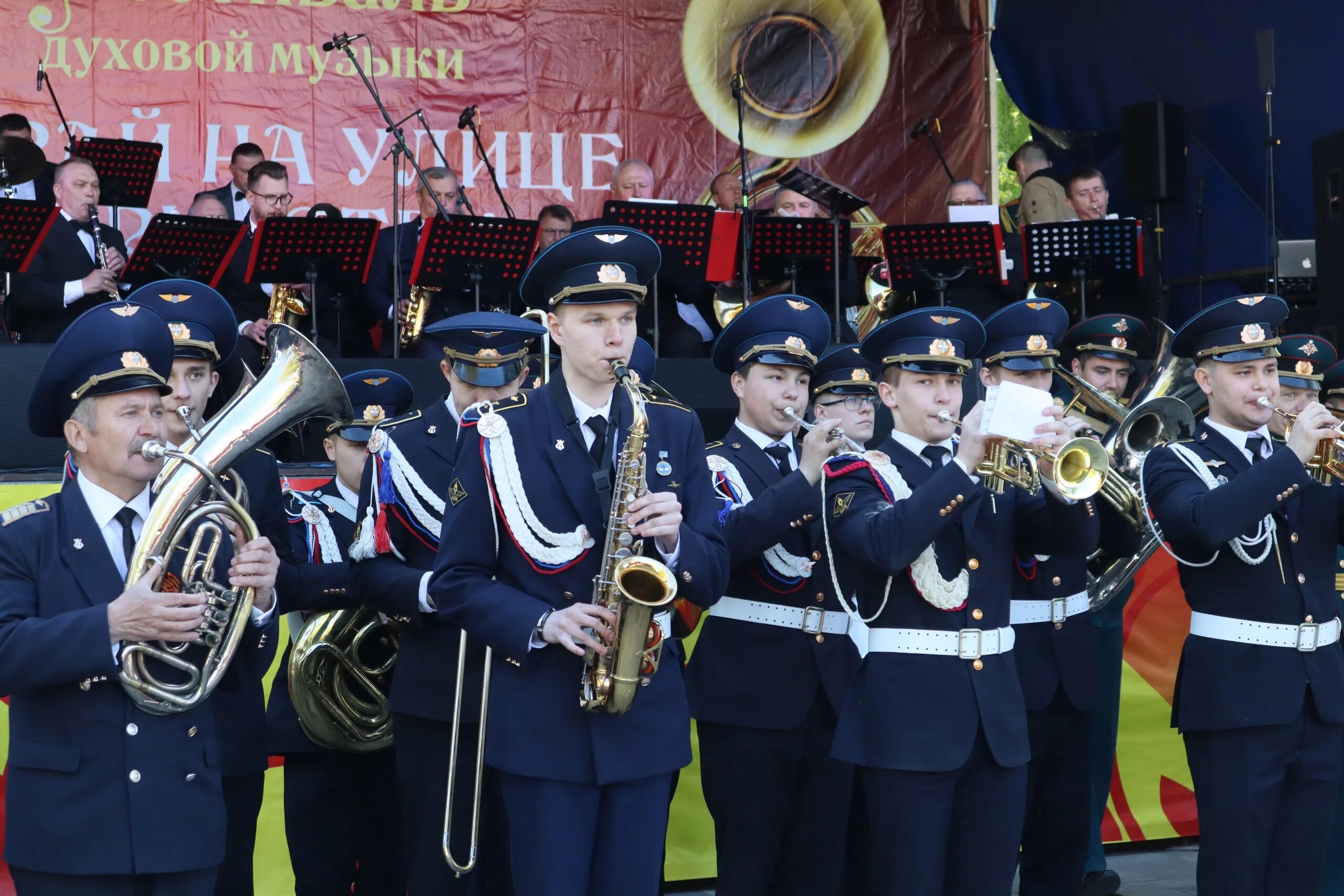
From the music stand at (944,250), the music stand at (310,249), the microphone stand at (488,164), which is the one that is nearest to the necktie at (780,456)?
the music stand at (944,250)

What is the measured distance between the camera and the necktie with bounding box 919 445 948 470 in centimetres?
442

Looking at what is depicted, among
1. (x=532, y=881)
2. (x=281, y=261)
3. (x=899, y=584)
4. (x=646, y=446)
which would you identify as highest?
(x=281, y=261)

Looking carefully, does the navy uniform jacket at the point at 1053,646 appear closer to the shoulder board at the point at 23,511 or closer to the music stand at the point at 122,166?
the shoulder board at the point at 23,511

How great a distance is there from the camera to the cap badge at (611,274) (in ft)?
12.3

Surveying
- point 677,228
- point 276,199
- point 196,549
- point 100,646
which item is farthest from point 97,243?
point 100,646

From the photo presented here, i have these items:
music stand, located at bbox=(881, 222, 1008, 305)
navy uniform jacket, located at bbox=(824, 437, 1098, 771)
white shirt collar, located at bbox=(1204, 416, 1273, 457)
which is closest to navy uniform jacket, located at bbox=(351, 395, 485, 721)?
navy uniform jacket, located at bbox=(824, 437, 1098, 771)

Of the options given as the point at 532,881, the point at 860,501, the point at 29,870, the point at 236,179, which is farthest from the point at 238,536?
the point at 236,179

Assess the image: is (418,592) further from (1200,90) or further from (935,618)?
(1200,90)

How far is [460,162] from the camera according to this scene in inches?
431

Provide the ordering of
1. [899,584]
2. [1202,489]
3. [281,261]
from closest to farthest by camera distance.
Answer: [899,584] → [1202,489] → [281,261]

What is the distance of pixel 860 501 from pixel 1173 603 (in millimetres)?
3566

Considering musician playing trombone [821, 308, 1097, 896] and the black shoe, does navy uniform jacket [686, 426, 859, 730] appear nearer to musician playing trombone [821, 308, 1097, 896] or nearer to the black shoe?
musician playing trombone [821, 308, 1097, 896]

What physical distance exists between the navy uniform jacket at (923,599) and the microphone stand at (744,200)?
5106 mm

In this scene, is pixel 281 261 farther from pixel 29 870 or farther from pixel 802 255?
pixel 29 870
